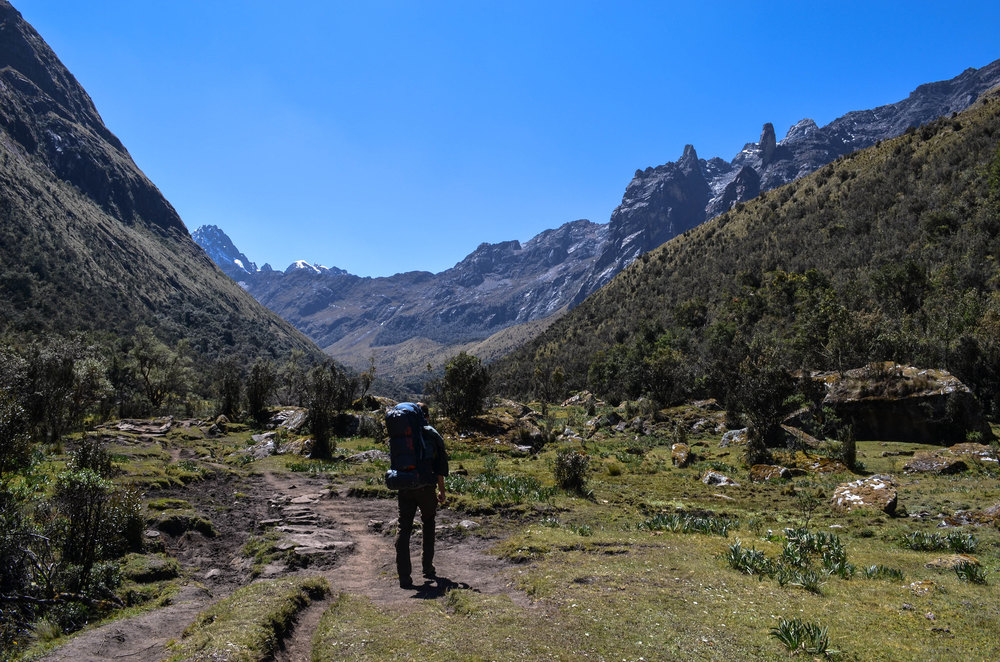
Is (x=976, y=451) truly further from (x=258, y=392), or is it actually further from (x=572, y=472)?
(x=258, y=392)

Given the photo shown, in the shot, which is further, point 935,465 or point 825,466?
point 825,466

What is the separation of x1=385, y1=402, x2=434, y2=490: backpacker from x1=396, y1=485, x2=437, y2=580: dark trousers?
9.6 inches

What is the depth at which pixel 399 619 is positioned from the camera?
20.8ft

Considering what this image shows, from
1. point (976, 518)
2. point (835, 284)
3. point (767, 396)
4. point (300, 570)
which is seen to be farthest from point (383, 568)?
point (835, 284)

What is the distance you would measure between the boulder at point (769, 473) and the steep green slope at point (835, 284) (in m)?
8.48

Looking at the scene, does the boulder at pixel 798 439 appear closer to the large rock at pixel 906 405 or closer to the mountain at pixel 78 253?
the large rock at pixel 906 405

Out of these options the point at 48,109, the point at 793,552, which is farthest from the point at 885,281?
the point at 48,109

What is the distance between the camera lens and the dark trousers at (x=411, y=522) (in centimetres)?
794

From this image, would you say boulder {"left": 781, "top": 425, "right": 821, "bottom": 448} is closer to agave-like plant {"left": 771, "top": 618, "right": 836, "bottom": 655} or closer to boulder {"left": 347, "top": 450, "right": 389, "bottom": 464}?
boulder {"left": 347, "top": 450, "right": 389, "bottom": 464}

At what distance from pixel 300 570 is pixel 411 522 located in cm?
266

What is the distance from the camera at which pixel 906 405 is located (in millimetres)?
22375

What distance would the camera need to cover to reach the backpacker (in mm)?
7844

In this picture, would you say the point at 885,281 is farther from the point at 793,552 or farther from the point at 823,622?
the point at 823,622

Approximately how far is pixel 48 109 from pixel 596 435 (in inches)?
9850
